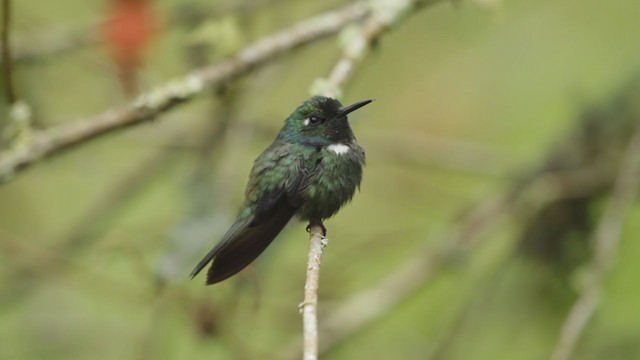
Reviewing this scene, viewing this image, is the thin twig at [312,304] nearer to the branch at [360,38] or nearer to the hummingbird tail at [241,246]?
the hummingbird tail at [241,246]

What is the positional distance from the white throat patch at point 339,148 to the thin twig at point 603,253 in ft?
3.26

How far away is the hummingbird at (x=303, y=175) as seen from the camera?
9.80 ft

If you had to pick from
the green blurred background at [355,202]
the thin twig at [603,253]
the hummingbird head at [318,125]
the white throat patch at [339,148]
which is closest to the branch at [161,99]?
the green blurred background at [355,202]

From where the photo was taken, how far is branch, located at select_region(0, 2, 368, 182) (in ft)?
10.6

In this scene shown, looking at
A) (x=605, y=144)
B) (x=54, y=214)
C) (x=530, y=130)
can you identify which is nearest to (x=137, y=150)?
(x=54, y=214)

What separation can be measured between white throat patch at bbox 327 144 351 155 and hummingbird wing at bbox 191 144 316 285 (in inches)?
4.1

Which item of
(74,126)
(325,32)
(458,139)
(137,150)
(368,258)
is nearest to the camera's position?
(74,126)

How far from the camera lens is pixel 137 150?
6.80 meters

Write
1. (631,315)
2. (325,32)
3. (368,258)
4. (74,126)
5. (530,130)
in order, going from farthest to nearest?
(530,130) → (368,258) → (631,315) → (325,32) → (74,126)

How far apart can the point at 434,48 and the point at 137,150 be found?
2126 millimetres

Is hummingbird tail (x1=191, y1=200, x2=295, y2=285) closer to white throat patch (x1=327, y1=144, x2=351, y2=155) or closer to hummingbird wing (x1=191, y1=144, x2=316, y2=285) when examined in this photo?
hummingbird wing (x1=191, y1=144, x2=316, y2=285)

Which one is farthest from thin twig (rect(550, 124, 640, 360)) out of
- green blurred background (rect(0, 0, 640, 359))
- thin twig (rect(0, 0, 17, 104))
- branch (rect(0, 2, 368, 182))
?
thin twig (rect(0, 0, 17, 104))

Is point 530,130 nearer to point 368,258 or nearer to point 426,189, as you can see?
point 426,189

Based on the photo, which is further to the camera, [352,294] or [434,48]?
[434,48]
